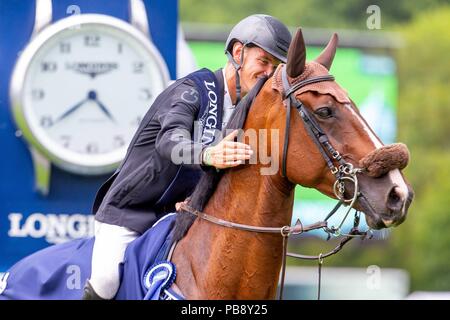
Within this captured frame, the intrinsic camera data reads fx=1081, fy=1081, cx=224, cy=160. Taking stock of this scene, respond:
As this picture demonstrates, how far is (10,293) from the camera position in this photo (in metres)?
5.70

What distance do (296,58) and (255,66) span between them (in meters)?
0.69

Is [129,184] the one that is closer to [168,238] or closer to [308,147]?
[168,238]

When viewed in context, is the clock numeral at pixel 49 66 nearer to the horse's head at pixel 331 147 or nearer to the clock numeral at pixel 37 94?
the clock numeral at pixel 37 94

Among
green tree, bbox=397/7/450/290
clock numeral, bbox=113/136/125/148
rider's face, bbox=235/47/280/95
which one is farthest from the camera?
green tree, bbox=397/7/450/290

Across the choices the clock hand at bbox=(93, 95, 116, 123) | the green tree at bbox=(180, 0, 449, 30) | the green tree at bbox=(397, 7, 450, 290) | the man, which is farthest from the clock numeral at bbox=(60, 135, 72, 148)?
the green tree at bbox=(180, 0, 449, 30)

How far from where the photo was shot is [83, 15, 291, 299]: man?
522cm

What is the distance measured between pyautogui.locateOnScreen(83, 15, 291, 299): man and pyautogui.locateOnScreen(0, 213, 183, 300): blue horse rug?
0.10m

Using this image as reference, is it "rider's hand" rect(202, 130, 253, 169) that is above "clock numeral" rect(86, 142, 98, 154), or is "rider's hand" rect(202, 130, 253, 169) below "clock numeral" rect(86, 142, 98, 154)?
below

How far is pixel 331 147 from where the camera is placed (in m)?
4.76

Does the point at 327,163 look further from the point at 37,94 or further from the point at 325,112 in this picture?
the point at 37,94

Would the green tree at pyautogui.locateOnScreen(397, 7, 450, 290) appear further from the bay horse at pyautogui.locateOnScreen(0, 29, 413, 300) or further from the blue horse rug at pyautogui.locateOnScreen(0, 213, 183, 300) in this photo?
the bay horse at pyautogui.locateOnScreen(0, 29, 413, 300)

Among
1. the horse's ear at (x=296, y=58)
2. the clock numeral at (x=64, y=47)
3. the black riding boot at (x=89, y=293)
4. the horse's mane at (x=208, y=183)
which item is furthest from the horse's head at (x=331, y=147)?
the clock numeral at (x=64, y=47)
